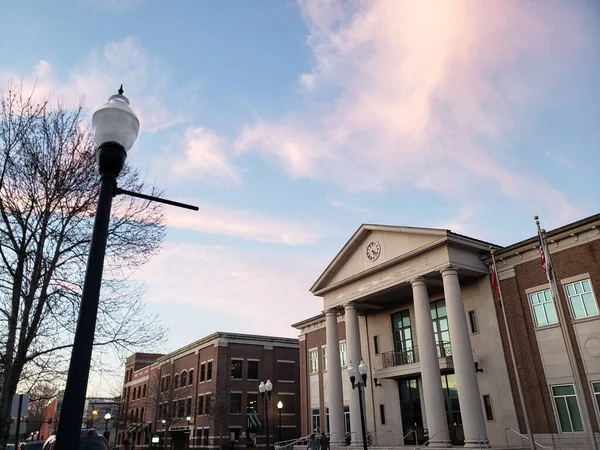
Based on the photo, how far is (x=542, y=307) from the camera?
23312 millimetres

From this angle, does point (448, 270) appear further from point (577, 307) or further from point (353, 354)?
point (353, 354)

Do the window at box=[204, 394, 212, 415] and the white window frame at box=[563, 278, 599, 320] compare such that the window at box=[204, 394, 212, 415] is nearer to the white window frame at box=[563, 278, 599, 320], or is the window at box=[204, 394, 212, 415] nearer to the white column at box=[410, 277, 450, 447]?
the white column at box=[410, 277, 450, 447]

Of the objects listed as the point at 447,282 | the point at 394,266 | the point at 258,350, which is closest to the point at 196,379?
the point at 258,350

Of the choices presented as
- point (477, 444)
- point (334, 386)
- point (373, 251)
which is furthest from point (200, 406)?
point (477, 444)

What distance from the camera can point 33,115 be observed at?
13789mm

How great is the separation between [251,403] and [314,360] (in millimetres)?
16105

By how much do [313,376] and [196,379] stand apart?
71.1ft

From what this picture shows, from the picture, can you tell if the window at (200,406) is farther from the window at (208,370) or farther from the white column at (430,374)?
the white column at (430,374)

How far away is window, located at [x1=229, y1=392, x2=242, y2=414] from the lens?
50125 millimetres

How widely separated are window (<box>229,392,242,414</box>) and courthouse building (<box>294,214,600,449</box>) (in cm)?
1911

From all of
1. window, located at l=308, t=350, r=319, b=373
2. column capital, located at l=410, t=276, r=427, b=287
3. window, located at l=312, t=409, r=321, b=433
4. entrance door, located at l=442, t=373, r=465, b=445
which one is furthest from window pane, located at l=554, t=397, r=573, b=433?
window, located at l=308, t=350, r=319, b=373

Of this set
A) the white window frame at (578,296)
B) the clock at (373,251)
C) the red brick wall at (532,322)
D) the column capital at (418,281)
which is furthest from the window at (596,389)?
the clock at (373,251)

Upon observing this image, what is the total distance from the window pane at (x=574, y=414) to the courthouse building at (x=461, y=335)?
1.7 inches

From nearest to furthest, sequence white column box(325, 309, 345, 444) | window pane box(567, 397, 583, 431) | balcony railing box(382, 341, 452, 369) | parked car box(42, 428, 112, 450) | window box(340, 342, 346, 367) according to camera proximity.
Answer: parked car box(42, 428, 112, 450) → window pane box(567, 397, 583, 431) → balcony railing box(382, 341, 452, 369) → white column box(325, 309, 345, 444) → window box(340, 342, 346, 367)
